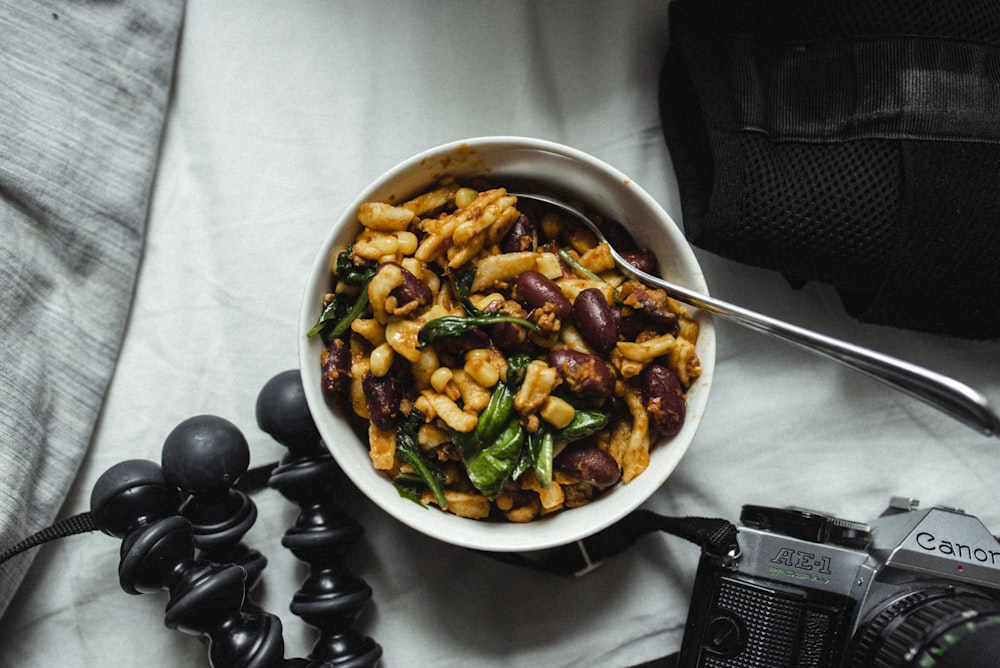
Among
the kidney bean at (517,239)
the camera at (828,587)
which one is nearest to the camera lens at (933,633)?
the camera at (828,587)

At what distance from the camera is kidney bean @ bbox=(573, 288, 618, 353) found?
0.89 meters

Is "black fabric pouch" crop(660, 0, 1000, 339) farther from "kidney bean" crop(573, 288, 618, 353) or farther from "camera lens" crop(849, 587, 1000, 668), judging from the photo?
"camera lens" crop(849, 587, 1000, 668)

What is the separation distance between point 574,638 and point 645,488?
1.08 feet

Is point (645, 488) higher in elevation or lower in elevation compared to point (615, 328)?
lower

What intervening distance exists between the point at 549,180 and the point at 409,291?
23cm

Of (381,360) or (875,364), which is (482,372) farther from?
(875,364)

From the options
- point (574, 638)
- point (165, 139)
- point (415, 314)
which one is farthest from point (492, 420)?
point (165, 139)

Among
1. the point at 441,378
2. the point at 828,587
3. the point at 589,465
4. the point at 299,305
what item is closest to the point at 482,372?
Answer: the point at 441,378

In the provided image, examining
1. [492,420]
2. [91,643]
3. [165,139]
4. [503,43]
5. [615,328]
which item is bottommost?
[91,643]

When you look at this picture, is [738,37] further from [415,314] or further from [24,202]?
[24,202]

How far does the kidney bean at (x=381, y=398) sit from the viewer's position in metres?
0.89

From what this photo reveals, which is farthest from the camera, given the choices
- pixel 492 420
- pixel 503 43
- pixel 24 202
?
A: pixel 503 43

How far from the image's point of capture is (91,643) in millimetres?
1108

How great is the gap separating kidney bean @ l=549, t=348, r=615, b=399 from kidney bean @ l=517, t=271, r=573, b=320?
0.15 feet
